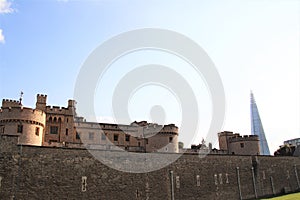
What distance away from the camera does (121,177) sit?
3002 centimetres

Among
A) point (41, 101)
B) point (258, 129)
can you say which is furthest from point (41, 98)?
point (258, 129)

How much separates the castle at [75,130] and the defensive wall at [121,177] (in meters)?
13.1

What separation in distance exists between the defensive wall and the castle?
1310 centimetres

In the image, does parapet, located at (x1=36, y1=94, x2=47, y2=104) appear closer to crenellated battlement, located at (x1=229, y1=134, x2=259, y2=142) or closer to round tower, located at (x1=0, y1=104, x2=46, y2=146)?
round tower, located at (x1=0, y1=104, x2=46, y2=146)

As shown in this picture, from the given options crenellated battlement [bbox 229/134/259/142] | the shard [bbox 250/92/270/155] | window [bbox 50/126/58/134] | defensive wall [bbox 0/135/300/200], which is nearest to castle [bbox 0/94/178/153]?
window [bbox 50/126/58/134]

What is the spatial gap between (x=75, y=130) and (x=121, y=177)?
22.0m

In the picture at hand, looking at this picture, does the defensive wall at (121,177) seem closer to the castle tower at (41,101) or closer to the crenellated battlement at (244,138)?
the crenellated battlement at (244,138)

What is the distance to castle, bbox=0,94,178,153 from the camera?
38.3 m

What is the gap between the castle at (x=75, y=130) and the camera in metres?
38.3

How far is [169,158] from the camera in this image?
34.4 meters

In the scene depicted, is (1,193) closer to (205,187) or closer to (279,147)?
(205,187)

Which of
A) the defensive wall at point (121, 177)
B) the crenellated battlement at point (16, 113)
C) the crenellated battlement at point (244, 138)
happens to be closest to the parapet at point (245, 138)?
the crenellated battlement at point (244, 138)

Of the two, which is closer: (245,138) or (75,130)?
(75,130)

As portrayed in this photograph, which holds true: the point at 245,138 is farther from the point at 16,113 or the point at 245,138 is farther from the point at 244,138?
the point at 16,113
